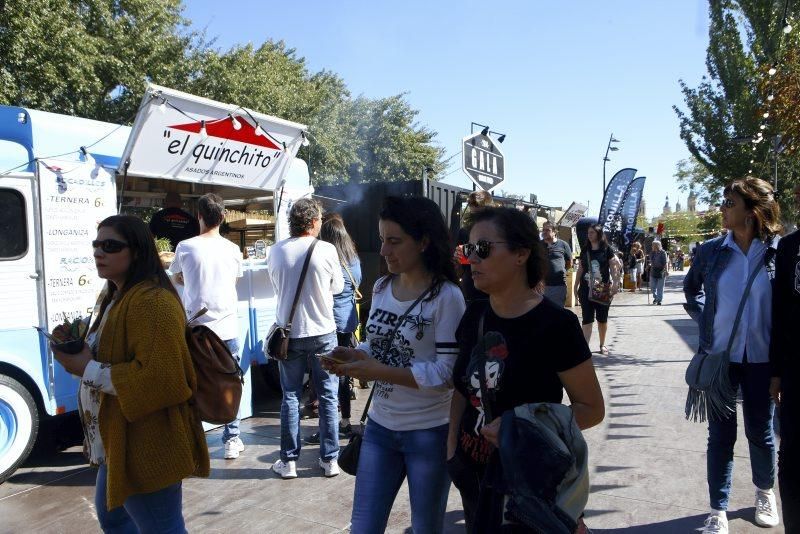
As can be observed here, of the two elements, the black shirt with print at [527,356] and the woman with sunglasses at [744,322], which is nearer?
the black shirt with print at [527,356]

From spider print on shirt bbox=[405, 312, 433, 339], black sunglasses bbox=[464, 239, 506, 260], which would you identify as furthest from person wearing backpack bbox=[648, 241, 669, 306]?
black sunglasses bbox=[464, 239, 506, 260]

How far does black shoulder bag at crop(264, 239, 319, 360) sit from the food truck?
171 cm

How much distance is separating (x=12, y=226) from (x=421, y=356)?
393 cm

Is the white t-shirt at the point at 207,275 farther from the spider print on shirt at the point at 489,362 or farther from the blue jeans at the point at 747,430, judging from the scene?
the blue jeans at the point at 747,430

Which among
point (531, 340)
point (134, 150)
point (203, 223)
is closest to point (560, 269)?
point (203, 223)

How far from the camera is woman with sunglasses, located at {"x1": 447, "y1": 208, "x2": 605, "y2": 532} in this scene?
189 cm

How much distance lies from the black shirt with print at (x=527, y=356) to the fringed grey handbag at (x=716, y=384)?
5.72ft

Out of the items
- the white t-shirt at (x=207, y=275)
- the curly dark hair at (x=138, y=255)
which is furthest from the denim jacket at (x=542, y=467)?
the white t-shirt at (x=207, y=275)

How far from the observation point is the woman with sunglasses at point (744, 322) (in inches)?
129

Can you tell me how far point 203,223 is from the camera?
4.67 m

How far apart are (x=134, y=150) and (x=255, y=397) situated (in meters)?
3.40

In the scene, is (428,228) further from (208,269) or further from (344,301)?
(344,301)

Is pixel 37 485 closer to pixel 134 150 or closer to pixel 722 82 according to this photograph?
pixel 134 150

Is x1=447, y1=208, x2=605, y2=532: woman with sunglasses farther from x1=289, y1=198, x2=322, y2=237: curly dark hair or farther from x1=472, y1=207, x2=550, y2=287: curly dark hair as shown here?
x1=289, y1=198, x2=322, y2=237: curly dark hair
